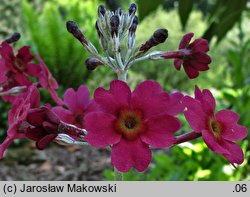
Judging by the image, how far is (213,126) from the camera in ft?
3.04

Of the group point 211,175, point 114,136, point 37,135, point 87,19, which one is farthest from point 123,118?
A: point 87,19

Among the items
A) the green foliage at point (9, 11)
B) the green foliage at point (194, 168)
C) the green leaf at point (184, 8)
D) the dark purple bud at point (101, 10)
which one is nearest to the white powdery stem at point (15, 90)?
the dark purple bud at point (101, 10)

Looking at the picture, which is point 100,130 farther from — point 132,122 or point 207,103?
point 207,103

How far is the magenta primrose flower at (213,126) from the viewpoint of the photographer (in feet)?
2.79

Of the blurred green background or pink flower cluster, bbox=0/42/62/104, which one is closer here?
pink flower cluster, bbox=0/42/62/104

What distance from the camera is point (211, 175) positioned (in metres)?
2.35

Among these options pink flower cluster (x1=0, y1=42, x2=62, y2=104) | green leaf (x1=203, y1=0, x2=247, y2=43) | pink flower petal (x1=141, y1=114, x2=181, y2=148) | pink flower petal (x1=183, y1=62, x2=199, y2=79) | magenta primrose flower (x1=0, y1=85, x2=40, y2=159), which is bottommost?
pink flower petal (x1=141, y1=114, x2=181, y2=148)

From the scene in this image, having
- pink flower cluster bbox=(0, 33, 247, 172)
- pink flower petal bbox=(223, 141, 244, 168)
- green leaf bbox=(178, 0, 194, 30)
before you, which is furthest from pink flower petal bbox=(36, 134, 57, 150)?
green leaf bbox=(178, 0, 194, 30)

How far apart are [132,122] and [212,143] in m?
0.16

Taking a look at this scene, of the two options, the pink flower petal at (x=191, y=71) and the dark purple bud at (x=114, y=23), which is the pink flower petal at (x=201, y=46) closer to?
the pink flower petal at (x=191, y=71)

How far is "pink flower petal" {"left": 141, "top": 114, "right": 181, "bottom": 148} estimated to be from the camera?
2.77ft

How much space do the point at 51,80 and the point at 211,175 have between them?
1.32 m

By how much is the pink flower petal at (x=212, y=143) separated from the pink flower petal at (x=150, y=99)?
0.09 m

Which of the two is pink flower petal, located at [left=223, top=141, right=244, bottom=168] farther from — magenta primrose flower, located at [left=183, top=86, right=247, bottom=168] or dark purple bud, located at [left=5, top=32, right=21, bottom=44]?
dark purple bud, located at [left=5, top=32, right=21, bottom=44]
